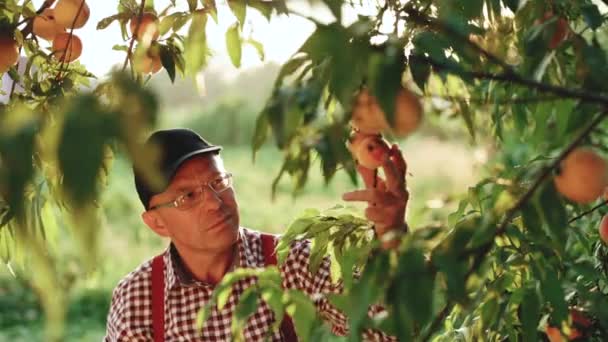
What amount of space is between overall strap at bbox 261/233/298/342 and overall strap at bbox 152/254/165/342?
19 centimetres

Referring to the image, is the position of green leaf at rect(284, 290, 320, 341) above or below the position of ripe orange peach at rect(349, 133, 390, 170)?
below

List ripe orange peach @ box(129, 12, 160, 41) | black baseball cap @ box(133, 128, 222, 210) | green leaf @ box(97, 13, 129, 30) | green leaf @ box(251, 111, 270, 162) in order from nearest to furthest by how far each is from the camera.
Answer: green leaf @ box(251, 111, 270, 162), ripe orange peach @ box(129, 12, 160, 41), green leaf @ box(97, 13, 129, 30), black baseball cap @ box(133, 128, 222, 210)

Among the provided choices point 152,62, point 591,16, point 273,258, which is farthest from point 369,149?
point 273,258

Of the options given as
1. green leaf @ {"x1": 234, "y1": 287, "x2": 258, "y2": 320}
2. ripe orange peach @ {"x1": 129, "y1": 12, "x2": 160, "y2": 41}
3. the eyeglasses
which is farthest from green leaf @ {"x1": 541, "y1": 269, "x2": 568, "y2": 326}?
the eyeglasses

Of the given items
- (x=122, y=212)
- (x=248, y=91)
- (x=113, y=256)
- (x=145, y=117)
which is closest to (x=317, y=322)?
(x=145, y=117)

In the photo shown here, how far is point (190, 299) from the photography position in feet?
5.66

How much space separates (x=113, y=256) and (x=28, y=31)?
4112 millimetres

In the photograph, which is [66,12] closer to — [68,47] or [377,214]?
[68,47]

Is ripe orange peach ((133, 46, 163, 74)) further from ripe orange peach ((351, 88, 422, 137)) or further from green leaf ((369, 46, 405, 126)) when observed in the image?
green leaf ((369, 46, 405, 126))

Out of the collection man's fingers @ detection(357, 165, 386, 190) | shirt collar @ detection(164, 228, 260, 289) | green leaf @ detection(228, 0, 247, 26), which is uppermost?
green leaf @ detection(228, 0, 247, 26)

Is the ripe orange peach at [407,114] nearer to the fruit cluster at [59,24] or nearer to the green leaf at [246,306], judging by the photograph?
the green leaf at [246,306]

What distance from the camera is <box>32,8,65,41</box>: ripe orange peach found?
1253 millimetres

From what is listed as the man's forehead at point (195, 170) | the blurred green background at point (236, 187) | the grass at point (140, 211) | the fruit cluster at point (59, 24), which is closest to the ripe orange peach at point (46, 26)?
the fruit cluster at point (59, 24)

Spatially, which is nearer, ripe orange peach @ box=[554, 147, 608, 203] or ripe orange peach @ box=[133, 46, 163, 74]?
ripe orange peach @ box=[554, 147, 608, 203]
